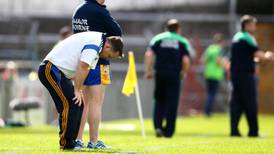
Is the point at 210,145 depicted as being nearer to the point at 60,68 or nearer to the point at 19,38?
the point at 60,68

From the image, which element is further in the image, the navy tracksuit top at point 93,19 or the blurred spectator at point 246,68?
the blurred spectator at point 246,68

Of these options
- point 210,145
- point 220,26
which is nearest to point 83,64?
point 210,145

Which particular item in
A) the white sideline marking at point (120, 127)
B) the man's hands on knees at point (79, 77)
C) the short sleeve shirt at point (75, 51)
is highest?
the short sleeve shirt at point (75, 51)

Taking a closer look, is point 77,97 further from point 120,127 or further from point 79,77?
point 120,127

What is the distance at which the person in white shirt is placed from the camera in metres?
10.3

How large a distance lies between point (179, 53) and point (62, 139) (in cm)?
619

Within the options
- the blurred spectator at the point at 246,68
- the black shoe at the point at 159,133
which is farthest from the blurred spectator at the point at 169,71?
the blurred spectator at the point at 246,68

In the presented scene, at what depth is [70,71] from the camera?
10430mm

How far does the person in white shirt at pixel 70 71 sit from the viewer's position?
10.3 meters

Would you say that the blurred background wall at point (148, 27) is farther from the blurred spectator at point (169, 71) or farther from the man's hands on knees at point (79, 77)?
the man's hands on knees at point (79, 77)

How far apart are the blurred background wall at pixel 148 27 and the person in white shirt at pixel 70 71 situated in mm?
15016

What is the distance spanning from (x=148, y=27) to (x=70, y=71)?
61.5ft

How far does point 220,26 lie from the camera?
97.7ft

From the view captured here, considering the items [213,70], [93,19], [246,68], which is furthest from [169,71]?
[213,70]
